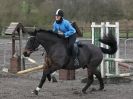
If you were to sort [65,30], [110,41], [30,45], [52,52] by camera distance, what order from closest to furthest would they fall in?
[30,45]
[52,52]
[65,30]
[110,41]

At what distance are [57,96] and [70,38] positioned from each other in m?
1.81

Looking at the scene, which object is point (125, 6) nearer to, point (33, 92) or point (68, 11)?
point (68, 11)

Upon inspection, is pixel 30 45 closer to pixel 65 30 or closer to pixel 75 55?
pixel 65 30

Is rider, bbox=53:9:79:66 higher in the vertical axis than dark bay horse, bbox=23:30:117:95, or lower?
higher

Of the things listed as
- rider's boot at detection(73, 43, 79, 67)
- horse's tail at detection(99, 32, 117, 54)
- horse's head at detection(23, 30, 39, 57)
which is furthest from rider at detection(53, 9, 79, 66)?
horse's tail at detection(99, 32, 117, 54)

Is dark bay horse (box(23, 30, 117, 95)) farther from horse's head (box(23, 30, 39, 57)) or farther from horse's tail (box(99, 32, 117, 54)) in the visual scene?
horse's tail (box(99, 32, 117, 54))

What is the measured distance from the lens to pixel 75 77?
58.4ft

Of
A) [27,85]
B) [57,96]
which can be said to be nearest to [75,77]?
[27,85]

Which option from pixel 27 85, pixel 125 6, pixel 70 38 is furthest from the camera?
pixel 125 6

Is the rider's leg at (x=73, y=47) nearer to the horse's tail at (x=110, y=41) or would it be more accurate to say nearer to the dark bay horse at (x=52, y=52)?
the dark bay horse at (x=52, y=52)

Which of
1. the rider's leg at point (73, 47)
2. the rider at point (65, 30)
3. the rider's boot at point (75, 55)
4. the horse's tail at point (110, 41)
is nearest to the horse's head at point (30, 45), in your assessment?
the rider at point (65, 30)

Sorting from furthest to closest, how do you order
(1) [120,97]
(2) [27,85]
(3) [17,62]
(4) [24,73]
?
(3) [17,62]
(4) [24,73]
(2) [27,85]
(1) [120,97]

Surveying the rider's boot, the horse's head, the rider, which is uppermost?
Answer: the rider

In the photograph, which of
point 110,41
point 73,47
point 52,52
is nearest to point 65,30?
point 73,47
